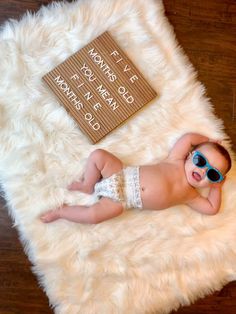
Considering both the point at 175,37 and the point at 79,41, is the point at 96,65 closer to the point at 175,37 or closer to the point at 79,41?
the point at 79,41

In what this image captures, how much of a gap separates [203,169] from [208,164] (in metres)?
0.02

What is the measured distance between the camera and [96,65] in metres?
1.13

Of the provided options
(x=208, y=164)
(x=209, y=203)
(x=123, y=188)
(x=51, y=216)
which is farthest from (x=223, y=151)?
(x=51, y=216)

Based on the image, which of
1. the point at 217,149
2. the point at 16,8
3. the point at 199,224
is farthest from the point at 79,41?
the point at 199,224

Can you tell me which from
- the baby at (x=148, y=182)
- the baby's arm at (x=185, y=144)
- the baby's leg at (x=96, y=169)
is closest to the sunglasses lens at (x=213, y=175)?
the baby at (x=148, y=182)

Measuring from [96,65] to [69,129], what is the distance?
8.7 inches

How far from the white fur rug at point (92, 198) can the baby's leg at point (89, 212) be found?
0.03 meters

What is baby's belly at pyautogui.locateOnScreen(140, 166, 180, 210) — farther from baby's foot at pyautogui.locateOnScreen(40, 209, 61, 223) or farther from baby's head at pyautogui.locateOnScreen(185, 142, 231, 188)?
baby's foot at pyautogui.locateOnScreen(40, 209, 61, 223)

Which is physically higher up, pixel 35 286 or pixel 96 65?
pixel 96 65

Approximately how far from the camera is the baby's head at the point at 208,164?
1.02 metres

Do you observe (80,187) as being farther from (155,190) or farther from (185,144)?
(185,144)

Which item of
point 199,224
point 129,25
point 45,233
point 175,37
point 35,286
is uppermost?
point 129,25

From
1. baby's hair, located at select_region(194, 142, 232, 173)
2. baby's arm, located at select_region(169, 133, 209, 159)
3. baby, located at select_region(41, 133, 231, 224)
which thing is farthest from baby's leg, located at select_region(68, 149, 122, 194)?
baby's hair, located at select_region(194, 142, 232, 173)

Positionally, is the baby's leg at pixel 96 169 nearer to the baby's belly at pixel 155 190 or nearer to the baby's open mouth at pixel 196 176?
the baby's belly at pixel 155 190
